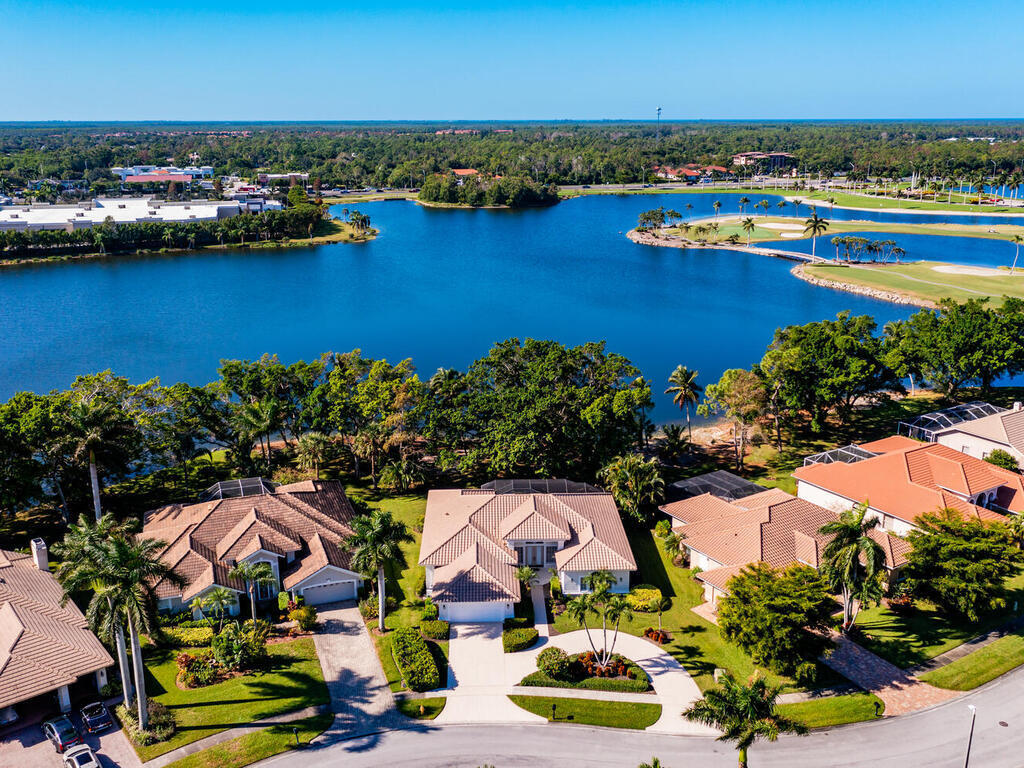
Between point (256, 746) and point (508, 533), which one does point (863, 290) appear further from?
point (256, 746)

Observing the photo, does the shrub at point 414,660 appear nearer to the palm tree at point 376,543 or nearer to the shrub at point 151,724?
the palm tree at point 376,543

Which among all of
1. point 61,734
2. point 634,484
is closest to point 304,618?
point 61,734

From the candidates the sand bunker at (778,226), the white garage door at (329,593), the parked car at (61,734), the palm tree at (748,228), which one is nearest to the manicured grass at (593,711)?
the white garage door at (329,593)

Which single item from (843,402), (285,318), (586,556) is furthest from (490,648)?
(285,318)

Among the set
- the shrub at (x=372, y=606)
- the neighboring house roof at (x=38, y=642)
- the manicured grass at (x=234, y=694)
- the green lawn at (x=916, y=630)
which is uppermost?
the neighboring house roof at (x=38, y=642)

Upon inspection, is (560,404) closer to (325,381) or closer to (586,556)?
(586,556)
